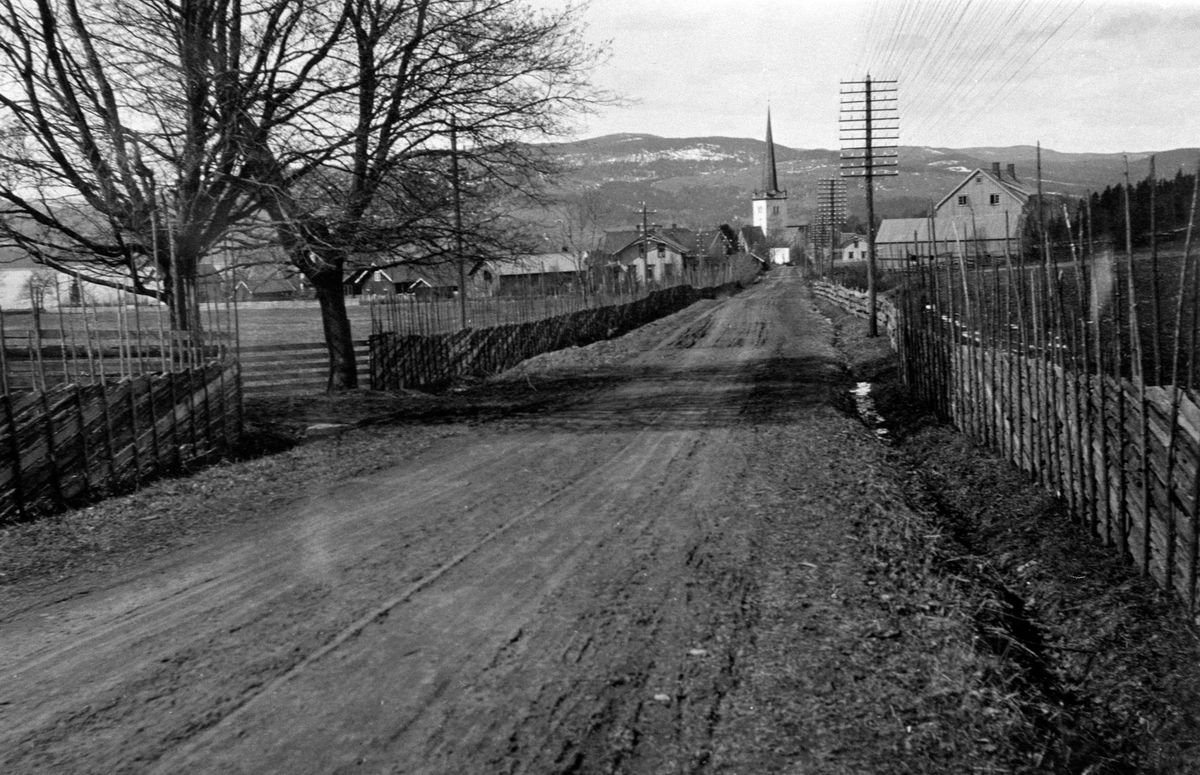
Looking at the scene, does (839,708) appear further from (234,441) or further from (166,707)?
(234,441)

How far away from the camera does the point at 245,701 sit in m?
4.55

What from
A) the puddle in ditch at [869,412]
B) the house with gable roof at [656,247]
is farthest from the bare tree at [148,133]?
the house with gable roof at [656,247]

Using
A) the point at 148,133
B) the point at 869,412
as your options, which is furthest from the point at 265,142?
the point at 869,412

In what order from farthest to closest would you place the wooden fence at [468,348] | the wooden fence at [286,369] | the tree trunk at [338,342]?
the wooden fence at [468,348], the wooden fence at [286,369], the tree trunk at [338,342]

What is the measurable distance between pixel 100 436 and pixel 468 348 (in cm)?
1336

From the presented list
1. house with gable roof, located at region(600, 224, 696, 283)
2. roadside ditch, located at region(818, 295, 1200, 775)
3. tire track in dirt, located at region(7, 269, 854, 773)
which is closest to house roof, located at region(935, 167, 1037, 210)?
roadside ditch, located at region(818, 295, 1200, 775)

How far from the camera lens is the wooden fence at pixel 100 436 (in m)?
8.51

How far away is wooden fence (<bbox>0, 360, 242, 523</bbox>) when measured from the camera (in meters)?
8.51

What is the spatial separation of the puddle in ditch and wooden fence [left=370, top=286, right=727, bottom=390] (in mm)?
8447

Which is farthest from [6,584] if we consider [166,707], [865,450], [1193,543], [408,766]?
[865,450]

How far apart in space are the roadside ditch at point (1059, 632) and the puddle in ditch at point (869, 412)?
150 inches

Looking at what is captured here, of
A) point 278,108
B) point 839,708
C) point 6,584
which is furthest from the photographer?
point 278,108

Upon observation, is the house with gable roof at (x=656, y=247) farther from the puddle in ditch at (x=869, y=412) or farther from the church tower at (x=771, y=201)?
the puddle in ditch at (x=869, y=412)

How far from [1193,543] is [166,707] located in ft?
17.5
